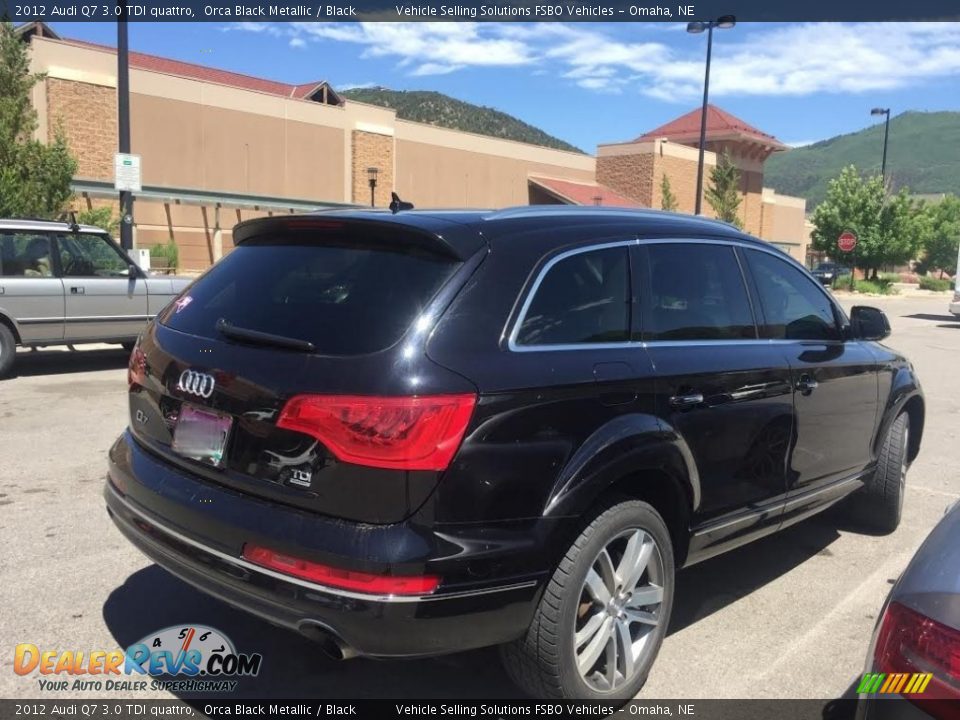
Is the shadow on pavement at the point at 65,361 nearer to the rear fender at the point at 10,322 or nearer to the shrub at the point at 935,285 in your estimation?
the rear fender at the point at 10,322

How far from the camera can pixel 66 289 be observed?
958 centimetres

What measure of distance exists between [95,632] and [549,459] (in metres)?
2.17

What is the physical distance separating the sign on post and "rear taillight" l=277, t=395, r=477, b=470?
42.2 ft

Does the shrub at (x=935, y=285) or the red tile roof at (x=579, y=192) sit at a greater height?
the red tile roof at (x=579, y=192)

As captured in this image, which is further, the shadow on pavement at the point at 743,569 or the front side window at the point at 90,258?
the front side window at the point at 90,258

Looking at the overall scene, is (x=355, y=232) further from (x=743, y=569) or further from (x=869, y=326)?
(x=869, y=326)

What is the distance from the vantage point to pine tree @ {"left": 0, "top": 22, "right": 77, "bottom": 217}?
1391 cm

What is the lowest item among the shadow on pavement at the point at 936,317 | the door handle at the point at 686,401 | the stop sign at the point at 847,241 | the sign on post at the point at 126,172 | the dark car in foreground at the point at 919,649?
the shadow on pavement at the point at 936,317

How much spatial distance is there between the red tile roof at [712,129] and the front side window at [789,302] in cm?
5209

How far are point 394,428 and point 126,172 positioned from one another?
13093 millimetres

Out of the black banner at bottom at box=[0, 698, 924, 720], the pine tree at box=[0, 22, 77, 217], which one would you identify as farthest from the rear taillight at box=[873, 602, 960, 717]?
the pine tree at box=[0, 22, 77, 217]

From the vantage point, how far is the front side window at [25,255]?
30.4 ft

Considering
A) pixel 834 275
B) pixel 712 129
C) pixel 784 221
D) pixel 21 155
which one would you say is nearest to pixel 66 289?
pixel 21 155

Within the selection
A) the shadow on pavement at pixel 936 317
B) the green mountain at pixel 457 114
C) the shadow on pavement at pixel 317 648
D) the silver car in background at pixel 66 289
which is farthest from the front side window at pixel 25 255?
the green mountain at pixel 457 114
